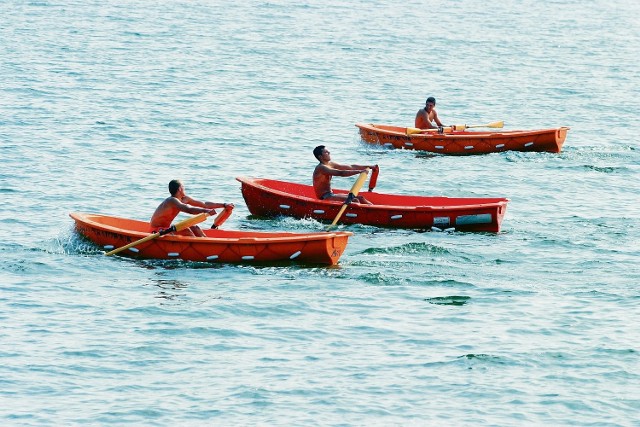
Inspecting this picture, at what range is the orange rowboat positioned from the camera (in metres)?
19.8

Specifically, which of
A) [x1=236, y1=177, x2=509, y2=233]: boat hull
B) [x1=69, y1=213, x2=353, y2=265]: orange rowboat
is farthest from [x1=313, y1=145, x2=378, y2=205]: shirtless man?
[x1=69, y1=213, x2=353, y2=265]: orange rowboat

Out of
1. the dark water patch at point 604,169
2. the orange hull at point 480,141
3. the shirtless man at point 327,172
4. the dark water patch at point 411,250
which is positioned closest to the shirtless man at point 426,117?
the orange hull at point 480,141

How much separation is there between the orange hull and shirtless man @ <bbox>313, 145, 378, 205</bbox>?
7793 millimetres

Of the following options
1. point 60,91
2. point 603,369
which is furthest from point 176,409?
point 60,91

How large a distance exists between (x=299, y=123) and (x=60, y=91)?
28.9 feet

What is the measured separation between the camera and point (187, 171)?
29844 millimetres

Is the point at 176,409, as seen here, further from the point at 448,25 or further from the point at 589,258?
the point at 448,25

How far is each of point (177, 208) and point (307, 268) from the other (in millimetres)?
2390

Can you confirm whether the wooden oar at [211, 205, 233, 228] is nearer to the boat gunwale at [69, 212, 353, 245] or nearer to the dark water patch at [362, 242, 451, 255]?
the boat gunwale at [69, 212, 353, 245]

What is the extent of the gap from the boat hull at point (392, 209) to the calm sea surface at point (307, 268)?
275mm

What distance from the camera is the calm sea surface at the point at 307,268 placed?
1562cm

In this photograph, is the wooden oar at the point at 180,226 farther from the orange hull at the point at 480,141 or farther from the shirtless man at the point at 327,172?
the orange hull at the point at 480,141

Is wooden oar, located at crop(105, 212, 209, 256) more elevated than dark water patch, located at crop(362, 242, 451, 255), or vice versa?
wooden oar, located at crop(105, 212, 209, 256)

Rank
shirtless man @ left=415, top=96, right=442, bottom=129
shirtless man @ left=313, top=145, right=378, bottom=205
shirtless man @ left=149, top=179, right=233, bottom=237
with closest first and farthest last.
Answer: shirtless man @ left=149, top=179, right=233, bottom=237 < shirtless man @ left=313, top=145, right=378, bottom=205 < shirtless man @ left=415, top=96, right=442, bottom=129
